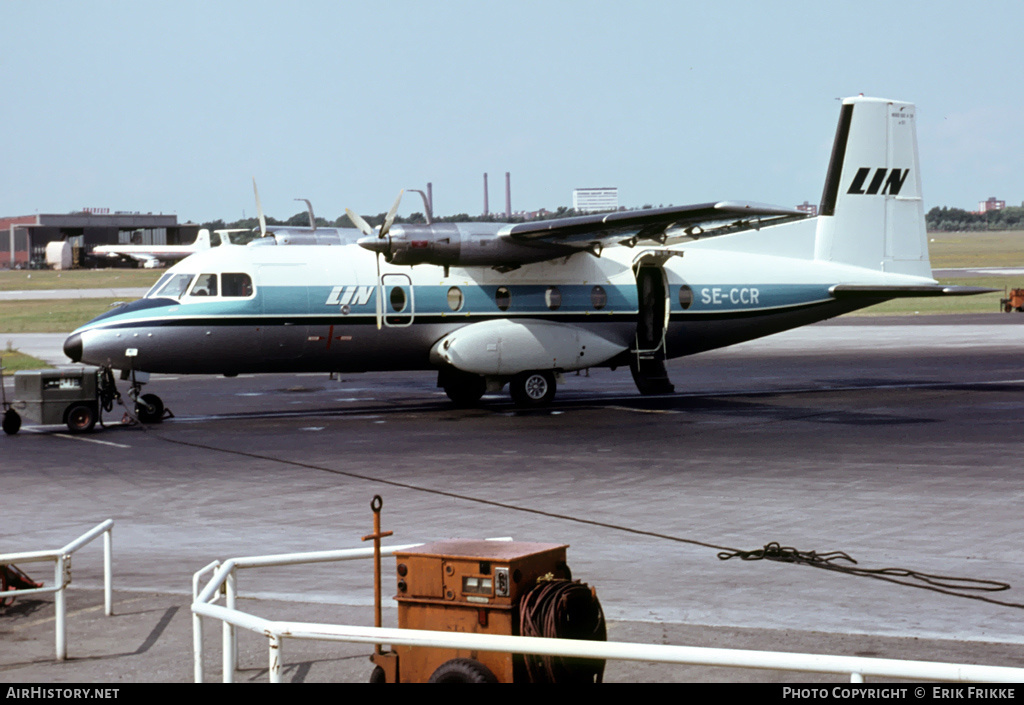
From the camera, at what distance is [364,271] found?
2528 cm

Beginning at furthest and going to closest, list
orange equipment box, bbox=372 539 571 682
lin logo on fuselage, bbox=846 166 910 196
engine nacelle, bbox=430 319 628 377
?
lin logo on fuselage, bbox=846 166 910 196 → engine nacelle, bbox=430 319 628 377 → orange equipment box, bbox=372 539 571 682

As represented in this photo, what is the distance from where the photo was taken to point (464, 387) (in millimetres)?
27078

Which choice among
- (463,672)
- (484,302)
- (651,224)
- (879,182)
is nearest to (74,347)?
(484,302)

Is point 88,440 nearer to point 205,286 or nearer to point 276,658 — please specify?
point 205,286

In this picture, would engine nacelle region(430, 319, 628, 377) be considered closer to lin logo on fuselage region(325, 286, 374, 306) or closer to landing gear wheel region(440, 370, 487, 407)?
landing gear wheel region(440, 370, 487, 407)

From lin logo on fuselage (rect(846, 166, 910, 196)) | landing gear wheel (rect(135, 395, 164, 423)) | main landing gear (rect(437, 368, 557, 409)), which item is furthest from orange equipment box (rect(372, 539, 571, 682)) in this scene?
lin logo on fuselage (rect(846, 166, 910, 196))

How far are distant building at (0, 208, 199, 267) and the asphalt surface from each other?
488ft

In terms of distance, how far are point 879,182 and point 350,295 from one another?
1454 centimetres

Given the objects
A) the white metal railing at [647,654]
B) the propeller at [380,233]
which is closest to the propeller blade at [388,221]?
the propeller at [380,233]

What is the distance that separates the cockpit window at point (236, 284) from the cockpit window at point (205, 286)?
0.20m

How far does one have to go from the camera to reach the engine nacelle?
82.8ft
